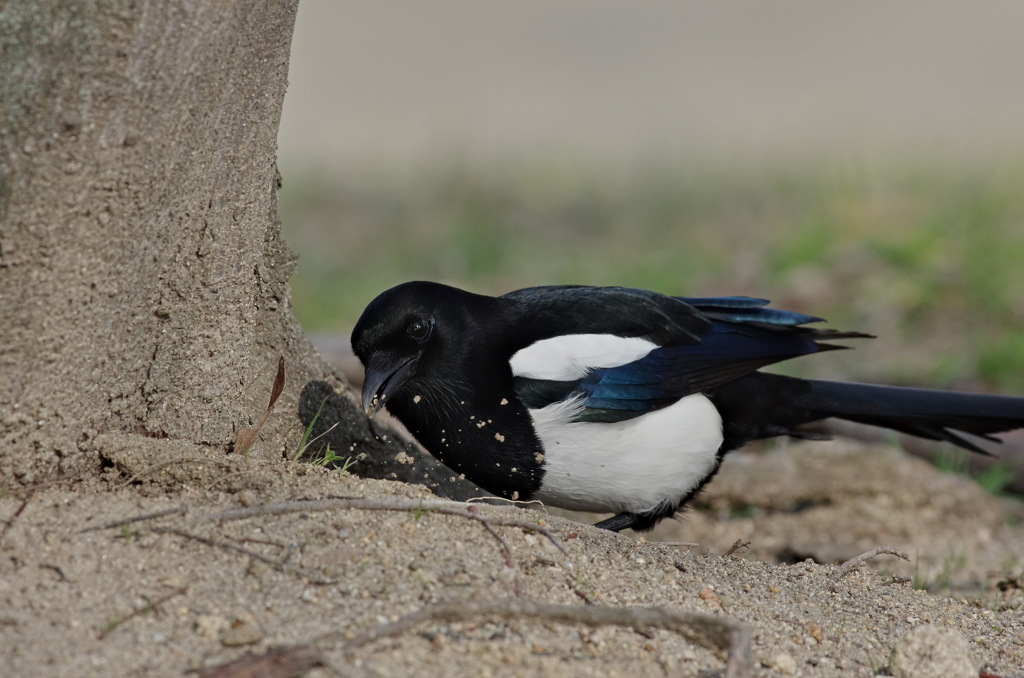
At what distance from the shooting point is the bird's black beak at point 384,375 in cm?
292

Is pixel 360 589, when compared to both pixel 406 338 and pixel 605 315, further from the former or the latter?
pixel 605 315

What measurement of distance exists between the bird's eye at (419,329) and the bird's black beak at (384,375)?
0.20ft

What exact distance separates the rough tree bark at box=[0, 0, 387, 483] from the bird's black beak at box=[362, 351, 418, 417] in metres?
0.38

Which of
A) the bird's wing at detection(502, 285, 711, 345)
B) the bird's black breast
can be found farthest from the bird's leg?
the bird's wing at detection(502, 285, 711, 345)

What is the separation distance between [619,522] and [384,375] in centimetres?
90

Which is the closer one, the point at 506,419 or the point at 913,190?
the point at 506,419

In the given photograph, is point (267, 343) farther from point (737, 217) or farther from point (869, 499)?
point (737, 217)

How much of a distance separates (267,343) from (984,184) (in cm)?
585

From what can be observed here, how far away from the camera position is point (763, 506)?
13.8 feet

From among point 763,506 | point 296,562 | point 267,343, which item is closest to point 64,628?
point 296,562

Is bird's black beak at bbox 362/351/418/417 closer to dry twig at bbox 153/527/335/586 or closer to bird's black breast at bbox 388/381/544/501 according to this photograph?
bird's black breast at bbox 388/381/544/501

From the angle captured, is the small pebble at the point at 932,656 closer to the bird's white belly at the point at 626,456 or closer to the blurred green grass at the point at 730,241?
the bird's white belly at the point at 626,456

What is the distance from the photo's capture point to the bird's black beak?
2.92 m

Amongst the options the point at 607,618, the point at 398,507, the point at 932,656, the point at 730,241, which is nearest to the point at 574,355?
the point at 398,507
